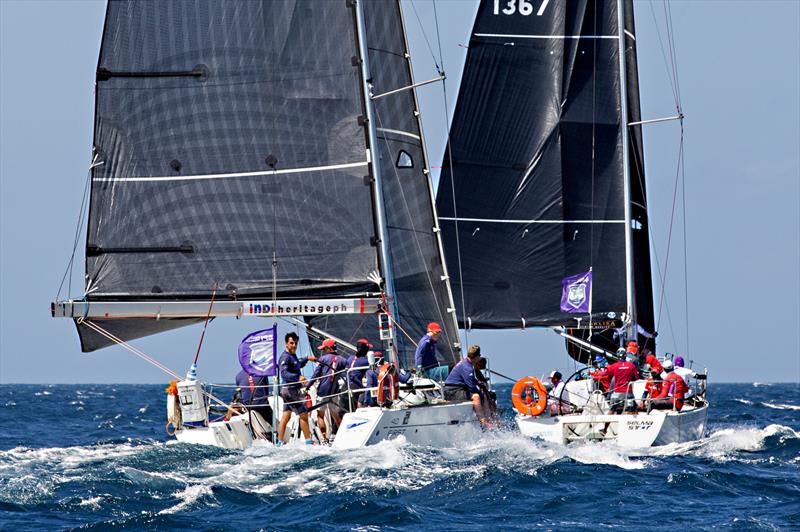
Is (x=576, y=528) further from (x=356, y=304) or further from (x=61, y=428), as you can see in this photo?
(x=61, y=428)

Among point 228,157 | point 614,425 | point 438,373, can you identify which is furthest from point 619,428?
point 228,157

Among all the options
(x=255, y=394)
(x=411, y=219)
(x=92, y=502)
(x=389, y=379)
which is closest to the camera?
(x=92, y=502)

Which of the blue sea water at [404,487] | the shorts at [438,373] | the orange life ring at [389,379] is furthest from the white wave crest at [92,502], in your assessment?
the shorts at [438,373]

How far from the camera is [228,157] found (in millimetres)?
19391

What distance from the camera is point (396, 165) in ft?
67.9

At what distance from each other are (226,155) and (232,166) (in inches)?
7.8

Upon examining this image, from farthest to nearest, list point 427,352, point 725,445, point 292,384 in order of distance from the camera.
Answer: point 725,445
point 427,352
point 292,384

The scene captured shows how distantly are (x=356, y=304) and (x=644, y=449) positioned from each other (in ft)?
16.9

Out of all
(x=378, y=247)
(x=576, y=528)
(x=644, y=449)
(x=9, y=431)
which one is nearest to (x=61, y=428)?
(x=9, y=431)

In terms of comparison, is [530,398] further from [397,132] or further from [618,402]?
[397,132]

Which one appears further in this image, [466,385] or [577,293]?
[577,293]

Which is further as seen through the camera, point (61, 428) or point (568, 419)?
point (61, 428)

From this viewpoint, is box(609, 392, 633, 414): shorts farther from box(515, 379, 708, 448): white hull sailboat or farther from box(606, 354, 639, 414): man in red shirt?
box(515, 379, 708, 448): white hull sailboat

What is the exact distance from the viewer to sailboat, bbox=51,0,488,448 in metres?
19.2
